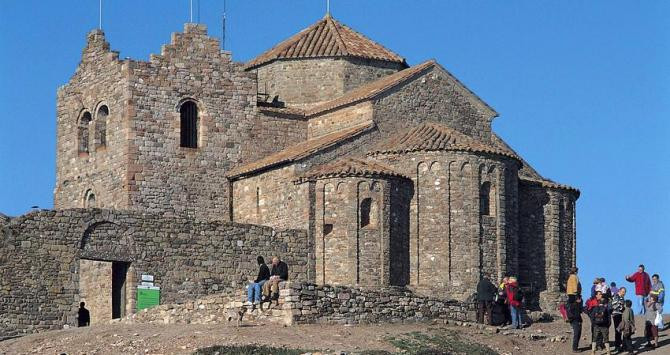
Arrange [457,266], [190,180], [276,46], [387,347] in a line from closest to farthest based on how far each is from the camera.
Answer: [387,347]
[457,266]
[190,180]
[276,46]

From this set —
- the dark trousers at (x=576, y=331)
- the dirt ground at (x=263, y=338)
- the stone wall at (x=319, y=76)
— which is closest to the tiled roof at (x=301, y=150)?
the stone wall at (x=319, y=76)

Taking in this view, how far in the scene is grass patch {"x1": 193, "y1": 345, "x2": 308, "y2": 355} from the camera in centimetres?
4494

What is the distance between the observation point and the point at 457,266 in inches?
2309

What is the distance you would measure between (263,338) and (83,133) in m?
20.3

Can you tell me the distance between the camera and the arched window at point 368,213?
192 ft

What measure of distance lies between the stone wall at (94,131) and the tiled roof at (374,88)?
605 centimetres

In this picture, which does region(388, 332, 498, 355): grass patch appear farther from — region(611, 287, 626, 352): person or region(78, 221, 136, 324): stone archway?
region(78, 221, 136, 324): stone archway

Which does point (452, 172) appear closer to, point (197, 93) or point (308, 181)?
point (308, 181)

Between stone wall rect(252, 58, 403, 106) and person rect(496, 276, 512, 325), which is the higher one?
stone wall rect(252, 58, 403, 106)

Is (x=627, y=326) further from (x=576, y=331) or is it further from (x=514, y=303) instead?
(x=514, y=303)

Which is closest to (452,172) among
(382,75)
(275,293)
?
(382,75)

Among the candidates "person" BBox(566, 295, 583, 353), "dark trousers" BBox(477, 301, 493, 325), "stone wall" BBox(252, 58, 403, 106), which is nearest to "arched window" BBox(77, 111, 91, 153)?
"stone wall" BBox(252, 58, 403, 106)

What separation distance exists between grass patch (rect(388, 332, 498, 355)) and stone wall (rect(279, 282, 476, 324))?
1401 millimetres

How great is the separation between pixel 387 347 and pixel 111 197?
1732cm
